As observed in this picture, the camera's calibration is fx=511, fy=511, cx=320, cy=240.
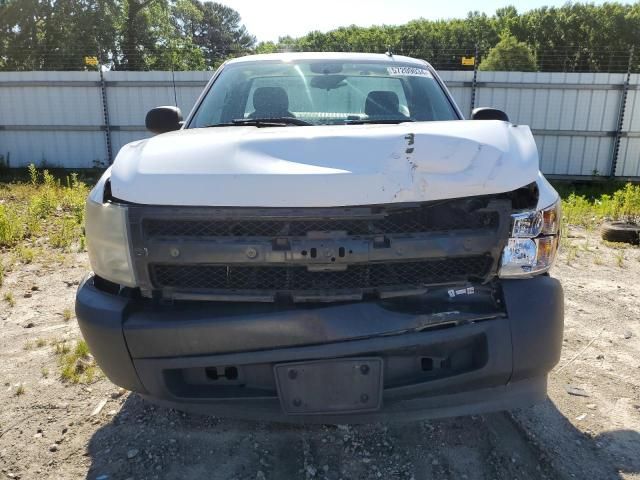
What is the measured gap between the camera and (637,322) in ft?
13.0

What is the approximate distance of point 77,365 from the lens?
3.24m

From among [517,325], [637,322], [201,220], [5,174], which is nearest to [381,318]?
[517,325]

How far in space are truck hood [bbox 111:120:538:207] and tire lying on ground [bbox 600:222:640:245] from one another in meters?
4.84

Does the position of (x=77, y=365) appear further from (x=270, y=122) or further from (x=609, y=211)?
(x=609, y=211)

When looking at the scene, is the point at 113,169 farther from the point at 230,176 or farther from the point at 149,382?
the point at 149,382

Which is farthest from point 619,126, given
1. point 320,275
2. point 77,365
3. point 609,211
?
point 77,365

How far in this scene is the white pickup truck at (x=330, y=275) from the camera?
196 cm

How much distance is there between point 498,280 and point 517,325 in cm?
20

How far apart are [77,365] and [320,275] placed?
2047mm

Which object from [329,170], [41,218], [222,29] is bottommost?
[41,218]

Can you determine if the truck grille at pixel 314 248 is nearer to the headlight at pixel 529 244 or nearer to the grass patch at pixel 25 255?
the headlight at pixel 529 244

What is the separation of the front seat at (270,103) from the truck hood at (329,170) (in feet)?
3.68

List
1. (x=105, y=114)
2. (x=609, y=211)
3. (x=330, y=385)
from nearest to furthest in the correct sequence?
1. (x=330, y=385)
2. (x=609, y=211)
3. (x=105, y=114)

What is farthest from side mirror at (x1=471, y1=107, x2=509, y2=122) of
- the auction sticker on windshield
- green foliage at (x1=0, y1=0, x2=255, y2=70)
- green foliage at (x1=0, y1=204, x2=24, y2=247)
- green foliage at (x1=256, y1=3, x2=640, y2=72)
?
green foliage at (x1=256, y1=3, x2=640, y2=72)
